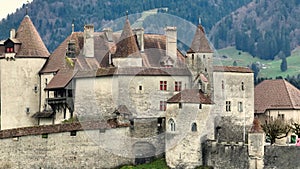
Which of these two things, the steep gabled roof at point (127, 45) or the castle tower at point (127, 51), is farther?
the steep gabled roof at point (127, 45)

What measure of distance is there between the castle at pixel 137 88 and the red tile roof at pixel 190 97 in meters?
0.09

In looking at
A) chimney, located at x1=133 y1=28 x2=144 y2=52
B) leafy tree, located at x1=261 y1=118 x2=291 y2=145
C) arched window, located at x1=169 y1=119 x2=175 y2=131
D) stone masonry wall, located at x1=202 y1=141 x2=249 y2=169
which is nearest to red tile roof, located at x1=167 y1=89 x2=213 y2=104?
arched window, located at x1=169 y1=119 x2=175 y2=131

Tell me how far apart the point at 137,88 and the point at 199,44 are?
295 inches

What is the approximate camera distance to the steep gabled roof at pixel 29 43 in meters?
93.7

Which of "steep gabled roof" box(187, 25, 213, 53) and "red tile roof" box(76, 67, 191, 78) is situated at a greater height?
"steep gabled roof" box(187, 25, 213, 53)

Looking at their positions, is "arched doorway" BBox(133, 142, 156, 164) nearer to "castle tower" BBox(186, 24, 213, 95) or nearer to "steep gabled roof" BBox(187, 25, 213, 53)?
Answer: "castle tower" BBox(186, 24, 213, 95)

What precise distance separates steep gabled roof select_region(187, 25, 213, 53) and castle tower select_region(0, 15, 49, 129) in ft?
60.4

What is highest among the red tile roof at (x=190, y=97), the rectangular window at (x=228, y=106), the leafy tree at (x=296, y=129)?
the red tile roof at (x=190, y=97)

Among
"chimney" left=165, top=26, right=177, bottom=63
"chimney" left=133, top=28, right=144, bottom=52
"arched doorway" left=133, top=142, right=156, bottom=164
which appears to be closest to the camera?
"arched doorway" left=133, top=142, right=156, bottom=164

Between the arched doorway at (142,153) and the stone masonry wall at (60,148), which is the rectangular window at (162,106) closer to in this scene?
the arched doorway at (142,153)

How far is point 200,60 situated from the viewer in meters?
85.1

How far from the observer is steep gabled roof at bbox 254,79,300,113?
93.9 m

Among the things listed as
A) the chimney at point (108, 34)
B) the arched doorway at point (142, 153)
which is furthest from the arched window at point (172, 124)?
the chimney at point (108, 34)

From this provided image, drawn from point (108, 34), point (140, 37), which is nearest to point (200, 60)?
point (140, 37)
